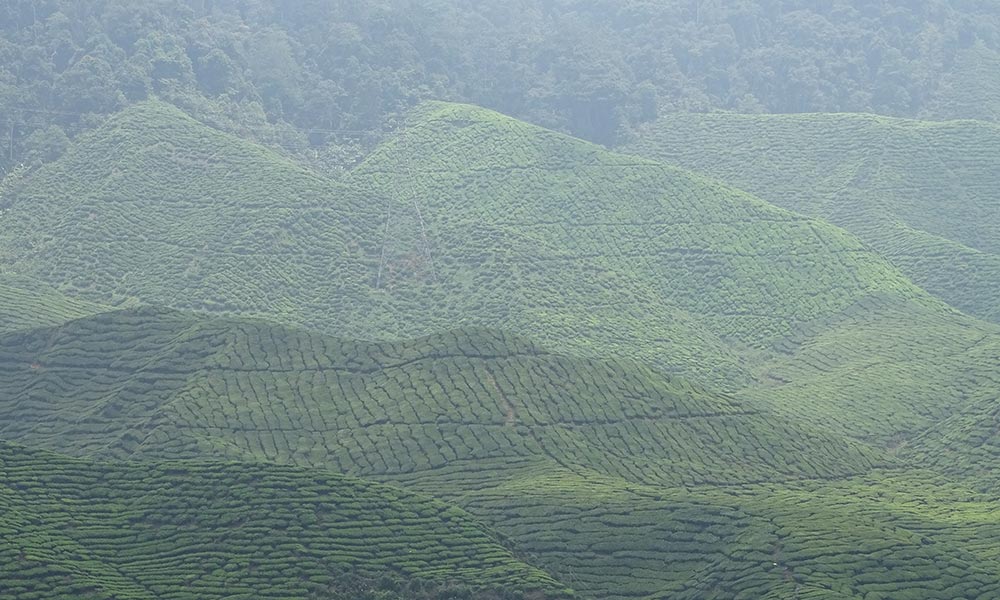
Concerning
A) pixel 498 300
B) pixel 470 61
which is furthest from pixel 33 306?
pixel 470 61

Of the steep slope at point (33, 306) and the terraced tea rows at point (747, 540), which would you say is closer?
the terraced tea rows at point (747, 540)

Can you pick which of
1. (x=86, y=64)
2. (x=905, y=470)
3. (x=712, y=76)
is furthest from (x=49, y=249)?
(x=712, y=76)

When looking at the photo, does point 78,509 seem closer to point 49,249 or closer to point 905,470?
point 905,470

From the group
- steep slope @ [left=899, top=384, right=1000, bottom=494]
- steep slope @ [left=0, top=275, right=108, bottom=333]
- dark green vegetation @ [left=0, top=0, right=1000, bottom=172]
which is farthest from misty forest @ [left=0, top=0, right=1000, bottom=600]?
steep slope @ [left=0, top=275, right=108, bottom=333]

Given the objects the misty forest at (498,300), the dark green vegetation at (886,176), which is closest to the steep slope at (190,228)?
the misty forest at (498,300)

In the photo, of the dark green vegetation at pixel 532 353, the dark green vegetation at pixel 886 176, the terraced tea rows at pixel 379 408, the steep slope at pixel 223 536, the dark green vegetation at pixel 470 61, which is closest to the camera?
the steep slope at pixel 223 536

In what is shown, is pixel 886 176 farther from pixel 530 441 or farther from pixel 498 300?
pixel 530 441

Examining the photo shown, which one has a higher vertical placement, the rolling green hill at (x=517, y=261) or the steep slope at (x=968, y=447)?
the steep slope at (x=968, y=447)

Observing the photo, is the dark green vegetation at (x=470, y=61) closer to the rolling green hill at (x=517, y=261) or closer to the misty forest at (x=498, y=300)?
the misty forest at (x=498, y=300)
